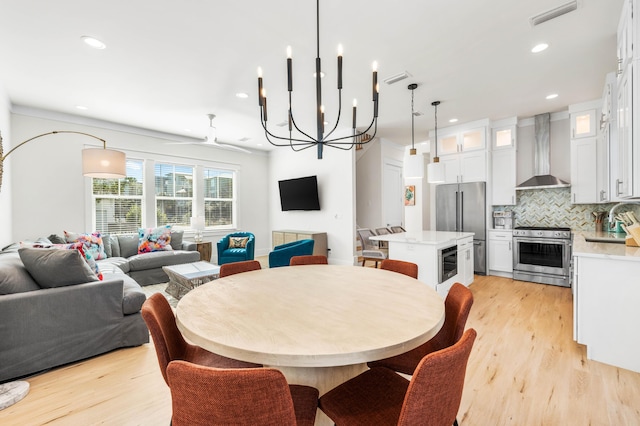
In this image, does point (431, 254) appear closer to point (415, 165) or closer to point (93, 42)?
point (415, 165)

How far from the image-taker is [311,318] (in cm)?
121

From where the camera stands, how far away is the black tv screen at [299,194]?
639cm

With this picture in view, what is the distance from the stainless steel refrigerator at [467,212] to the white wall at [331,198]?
5.79 feet

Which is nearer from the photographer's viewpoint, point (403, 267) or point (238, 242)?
point (403, 267)

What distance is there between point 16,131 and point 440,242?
6471 millimetres

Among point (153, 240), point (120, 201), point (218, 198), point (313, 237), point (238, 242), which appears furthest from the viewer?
point (218, 198)

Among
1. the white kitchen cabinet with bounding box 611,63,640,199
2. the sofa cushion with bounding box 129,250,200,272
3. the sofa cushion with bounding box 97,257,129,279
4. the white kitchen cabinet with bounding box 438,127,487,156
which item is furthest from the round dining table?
the white kitchen cabinet with bounding box 438,127,487,156

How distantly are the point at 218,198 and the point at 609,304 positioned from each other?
268 inches

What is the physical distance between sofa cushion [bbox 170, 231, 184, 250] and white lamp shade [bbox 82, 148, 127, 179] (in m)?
2.27

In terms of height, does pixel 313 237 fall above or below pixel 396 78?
below

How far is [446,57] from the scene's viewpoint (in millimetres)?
3092

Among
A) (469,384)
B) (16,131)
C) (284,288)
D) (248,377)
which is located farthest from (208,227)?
(248,377)

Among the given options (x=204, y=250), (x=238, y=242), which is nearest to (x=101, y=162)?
(x=238, y=242)

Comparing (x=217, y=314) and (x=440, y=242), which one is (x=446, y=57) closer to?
(x=440, y=242)
